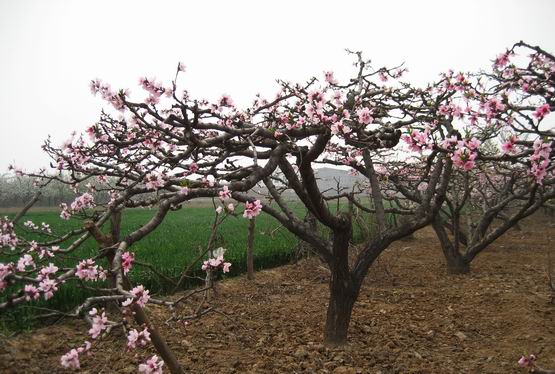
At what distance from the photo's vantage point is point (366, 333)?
445 centimetres

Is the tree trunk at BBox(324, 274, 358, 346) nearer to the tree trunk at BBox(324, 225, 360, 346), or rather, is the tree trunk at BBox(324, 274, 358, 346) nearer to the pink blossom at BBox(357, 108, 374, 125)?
the tree trunk at BBox(324, 225, 360, 346)

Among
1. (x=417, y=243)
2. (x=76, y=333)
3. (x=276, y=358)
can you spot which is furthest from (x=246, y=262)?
(x=417, y=243)

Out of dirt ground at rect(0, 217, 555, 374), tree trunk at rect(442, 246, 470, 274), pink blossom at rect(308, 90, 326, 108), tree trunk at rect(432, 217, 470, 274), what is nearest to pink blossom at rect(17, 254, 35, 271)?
dirt ground at rect(0, 217, 555, 374)

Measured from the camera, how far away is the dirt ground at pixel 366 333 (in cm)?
368

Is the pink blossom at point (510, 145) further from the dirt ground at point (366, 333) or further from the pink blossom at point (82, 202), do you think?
the pink blossom at point (82, 202)

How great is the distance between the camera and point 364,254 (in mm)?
4090

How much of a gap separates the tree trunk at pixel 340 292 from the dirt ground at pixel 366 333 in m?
0.16

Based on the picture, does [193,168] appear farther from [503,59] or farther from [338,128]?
[503,59]

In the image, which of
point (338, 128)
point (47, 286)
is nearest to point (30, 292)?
point (47, 286)

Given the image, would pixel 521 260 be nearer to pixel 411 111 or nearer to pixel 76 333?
pixel 411 111

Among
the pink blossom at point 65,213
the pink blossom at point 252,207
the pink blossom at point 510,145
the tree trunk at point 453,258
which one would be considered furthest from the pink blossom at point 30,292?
the tree trunk at point 453,258

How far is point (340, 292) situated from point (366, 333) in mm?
807

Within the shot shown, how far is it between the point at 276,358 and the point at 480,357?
1980 millimetres

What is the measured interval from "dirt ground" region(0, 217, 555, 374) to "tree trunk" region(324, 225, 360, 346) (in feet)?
0.54
